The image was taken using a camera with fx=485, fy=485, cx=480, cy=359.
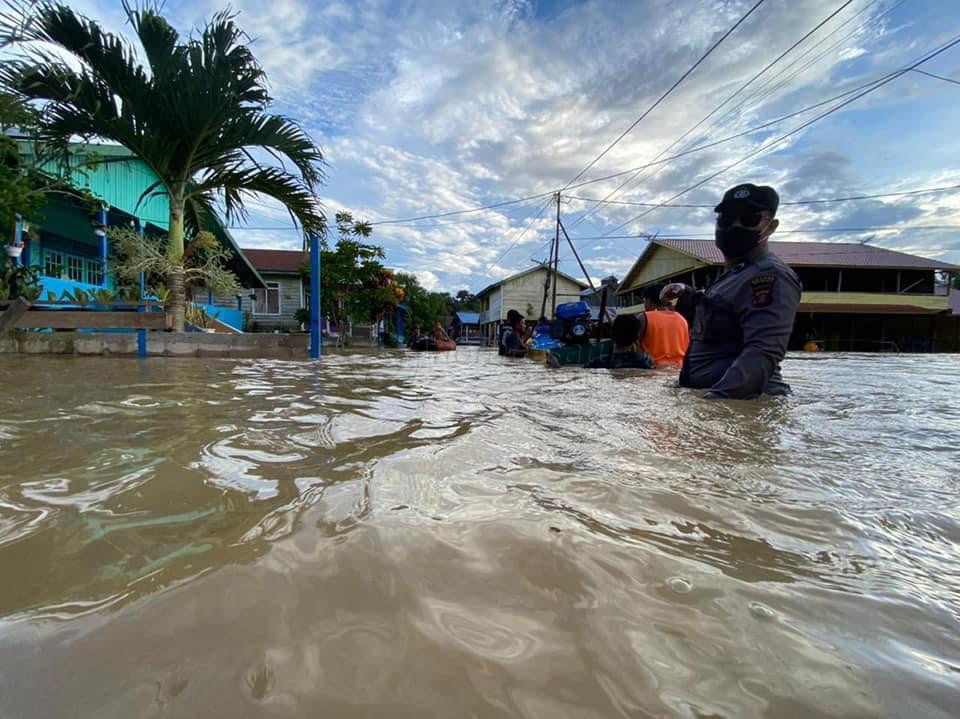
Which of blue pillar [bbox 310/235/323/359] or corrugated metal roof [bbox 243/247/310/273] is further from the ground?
corrugated metal roof [bbox 243/247/310/273]

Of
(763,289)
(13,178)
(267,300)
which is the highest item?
(13,178)

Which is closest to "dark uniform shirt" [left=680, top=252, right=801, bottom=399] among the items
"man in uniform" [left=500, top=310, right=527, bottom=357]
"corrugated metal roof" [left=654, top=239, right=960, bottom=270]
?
"man in uniform" [left=500, top=310, right=527, bottom=357]

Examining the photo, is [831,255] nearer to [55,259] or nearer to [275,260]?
[275,260]

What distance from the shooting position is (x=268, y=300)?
20297 millimetres

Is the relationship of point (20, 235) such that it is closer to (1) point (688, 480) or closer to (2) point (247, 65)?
(2) point (247, 65)

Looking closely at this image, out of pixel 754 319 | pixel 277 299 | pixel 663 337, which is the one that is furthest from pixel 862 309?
pixel 277 299

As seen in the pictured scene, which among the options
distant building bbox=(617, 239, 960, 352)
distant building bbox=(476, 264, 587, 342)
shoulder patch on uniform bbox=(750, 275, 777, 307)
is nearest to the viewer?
shoulder patch on uniform bbox=(750, 275, 777, 307)

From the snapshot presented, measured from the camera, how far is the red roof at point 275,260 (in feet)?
67.4

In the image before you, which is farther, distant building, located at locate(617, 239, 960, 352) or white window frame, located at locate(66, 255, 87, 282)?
distant building, located at locate(617, 239, 960, 352)

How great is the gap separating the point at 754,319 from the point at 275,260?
884 inches

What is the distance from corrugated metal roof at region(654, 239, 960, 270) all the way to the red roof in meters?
17.4

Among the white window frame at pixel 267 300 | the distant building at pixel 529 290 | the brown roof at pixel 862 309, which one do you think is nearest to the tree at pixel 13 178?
the white window frame at pixel 267 300

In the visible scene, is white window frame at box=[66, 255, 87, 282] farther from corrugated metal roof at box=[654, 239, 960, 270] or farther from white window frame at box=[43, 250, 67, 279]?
corrugated metal roof at box=[654, 239, 960, 270]

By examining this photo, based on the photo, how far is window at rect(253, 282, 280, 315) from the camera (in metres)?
20.2
